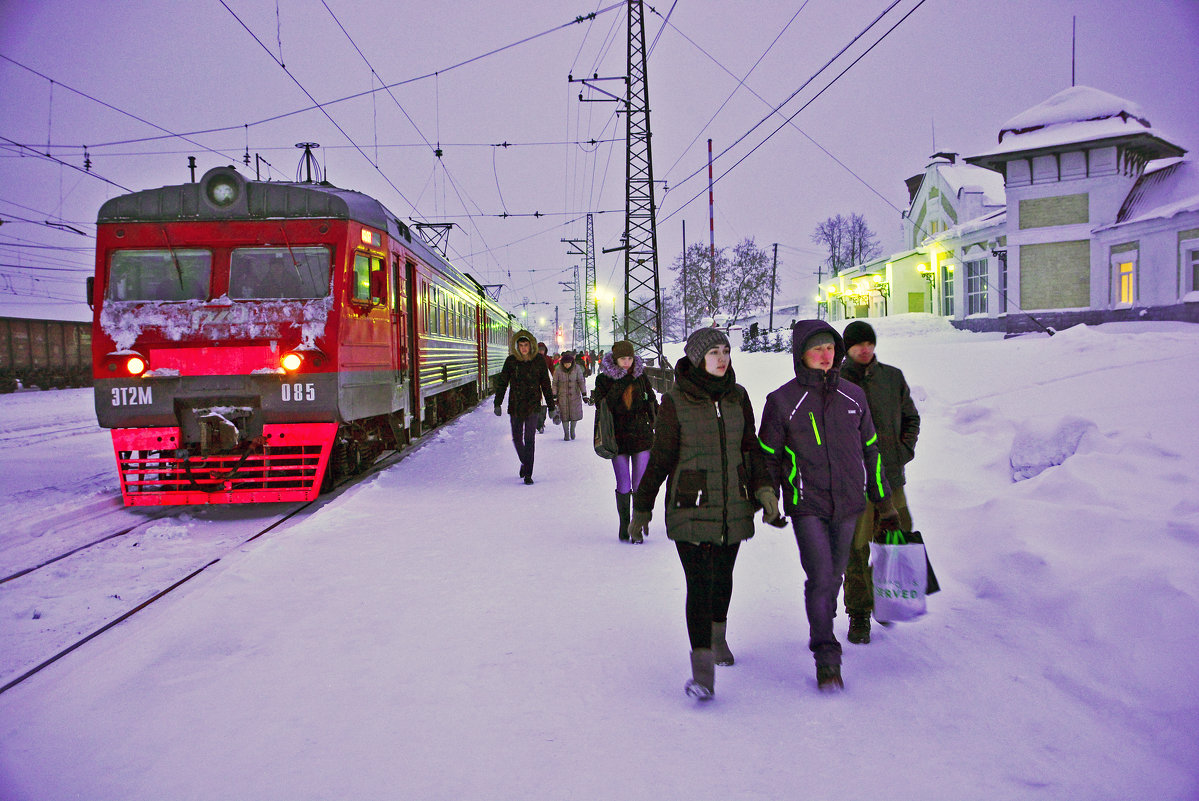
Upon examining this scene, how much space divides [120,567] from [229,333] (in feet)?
8.92

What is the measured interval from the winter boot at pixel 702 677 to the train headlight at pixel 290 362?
568 cm

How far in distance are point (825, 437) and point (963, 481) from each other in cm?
426

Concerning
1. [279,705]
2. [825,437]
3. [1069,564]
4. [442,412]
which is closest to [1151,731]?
[1069,564]

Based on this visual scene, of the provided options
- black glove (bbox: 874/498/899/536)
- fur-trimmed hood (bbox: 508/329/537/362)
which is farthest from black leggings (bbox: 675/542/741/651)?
fur-trimmed hood (bbox: 508/329/537/362)

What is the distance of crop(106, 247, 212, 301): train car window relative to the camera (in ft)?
25.4

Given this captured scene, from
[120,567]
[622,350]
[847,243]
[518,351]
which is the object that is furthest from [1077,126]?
[847,243]

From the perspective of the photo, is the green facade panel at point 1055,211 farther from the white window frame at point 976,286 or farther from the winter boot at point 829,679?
the winter boot at point 829,679

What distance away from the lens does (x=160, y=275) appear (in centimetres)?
776

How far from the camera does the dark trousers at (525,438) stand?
8.98 m

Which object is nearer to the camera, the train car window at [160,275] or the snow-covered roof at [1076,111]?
the train car window at [160,275]

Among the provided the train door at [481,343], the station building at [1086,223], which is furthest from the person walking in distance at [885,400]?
the station building at [1086,223]

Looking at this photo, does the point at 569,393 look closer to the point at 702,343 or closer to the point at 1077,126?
the point at 702,343

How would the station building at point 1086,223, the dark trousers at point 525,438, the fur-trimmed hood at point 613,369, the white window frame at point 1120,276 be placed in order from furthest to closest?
the white window frame at point 1120,276 → the station building at point 1086,223 → the dark trousers at point 525,438 → the fur-trimmed hood at point 613,369

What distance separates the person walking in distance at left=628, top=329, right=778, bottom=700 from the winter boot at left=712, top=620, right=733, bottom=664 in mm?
215
